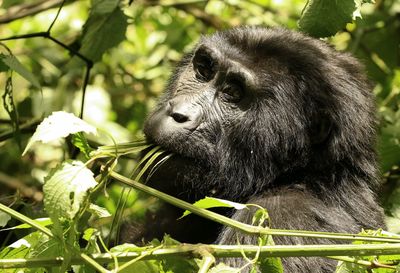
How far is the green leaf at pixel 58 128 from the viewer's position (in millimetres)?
1848

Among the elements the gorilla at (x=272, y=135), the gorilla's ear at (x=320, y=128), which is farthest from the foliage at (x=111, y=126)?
the gorilla's ear at (x=320, y=128)

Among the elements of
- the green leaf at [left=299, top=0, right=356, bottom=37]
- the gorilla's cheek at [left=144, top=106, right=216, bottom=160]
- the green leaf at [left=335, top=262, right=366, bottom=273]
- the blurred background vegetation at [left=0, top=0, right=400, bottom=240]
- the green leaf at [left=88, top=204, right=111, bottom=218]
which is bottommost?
the blurred background vegetation at [left=0, top=0, right=400, bottom=240]

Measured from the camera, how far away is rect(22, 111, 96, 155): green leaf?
1.85m

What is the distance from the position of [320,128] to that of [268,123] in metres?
0.20

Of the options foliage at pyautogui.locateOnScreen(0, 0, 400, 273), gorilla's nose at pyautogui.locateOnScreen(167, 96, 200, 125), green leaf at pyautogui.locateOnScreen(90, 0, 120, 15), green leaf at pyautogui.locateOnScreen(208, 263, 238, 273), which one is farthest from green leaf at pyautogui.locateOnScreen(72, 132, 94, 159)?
green leaf at pyautogui.locateOnScreen(90, 0, 120, 15)

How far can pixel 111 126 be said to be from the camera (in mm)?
5359

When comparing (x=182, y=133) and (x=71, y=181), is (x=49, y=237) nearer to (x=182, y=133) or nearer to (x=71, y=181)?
(x=71, y=181)

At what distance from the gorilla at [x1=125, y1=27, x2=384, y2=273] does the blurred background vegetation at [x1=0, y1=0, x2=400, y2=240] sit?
487 millimetres

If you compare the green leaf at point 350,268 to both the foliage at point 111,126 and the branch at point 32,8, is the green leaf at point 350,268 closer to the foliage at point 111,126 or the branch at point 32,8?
the foliage at point 111,126

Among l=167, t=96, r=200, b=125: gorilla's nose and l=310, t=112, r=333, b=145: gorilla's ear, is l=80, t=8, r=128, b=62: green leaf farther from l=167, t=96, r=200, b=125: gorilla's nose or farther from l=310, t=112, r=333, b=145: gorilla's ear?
l=310, t=112, r=333, b=145: gorilla's ear

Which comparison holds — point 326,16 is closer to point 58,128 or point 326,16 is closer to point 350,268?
point 350,268

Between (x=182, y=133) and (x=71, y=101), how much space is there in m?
2.26

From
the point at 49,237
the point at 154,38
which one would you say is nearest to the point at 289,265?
the point at 49,237

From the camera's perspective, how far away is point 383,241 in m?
1.91
